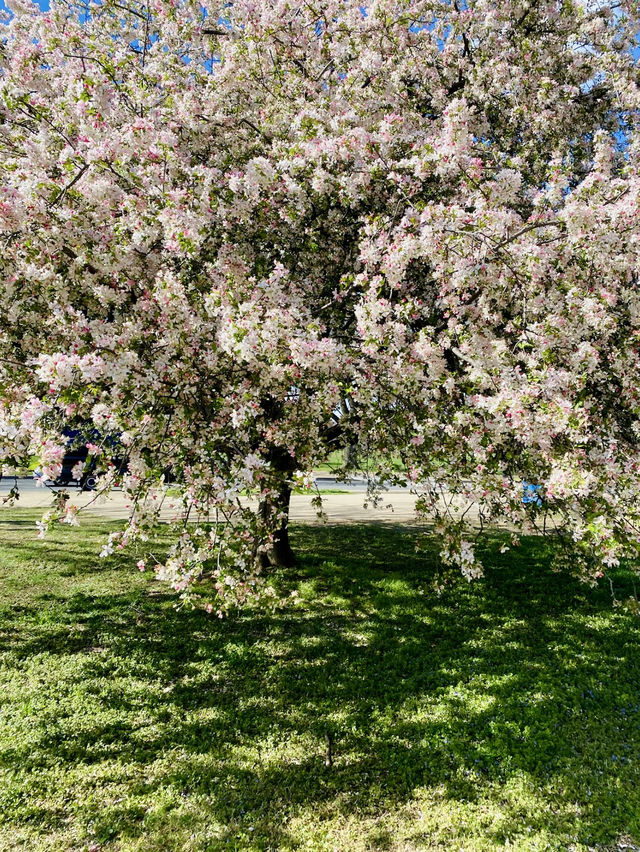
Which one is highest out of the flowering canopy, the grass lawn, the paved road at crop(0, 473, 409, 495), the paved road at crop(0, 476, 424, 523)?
the flowering canopy

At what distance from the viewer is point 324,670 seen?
646 centimetres

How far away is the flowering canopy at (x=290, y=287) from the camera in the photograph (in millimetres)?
4668

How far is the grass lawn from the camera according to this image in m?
4.12

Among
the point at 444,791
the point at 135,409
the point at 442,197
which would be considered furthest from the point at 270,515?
the point at 442,197

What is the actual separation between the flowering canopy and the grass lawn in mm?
1665

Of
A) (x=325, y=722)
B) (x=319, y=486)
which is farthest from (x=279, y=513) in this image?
(x=319, y=486)

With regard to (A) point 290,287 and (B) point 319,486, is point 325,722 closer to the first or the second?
(A) point 290,287

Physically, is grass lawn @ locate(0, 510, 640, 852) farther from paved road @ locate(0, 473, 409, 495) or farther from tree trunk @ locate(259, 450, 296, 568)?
paved road @ locate(0, 473, 409, 495)

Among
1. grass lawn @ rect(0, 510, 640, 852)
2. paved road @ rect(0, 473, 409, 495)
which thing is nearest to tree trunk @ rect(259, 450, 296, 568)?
grass lawn @ rect(0, 510, 640, 852)

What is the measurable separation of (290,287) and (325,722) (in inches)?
185

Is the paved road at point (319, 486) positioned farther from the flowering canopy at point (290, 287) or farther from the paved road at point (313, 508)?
the flowering canopy at point (290, 287)

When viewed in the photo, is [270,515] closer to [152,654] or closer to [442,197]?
[152,654]

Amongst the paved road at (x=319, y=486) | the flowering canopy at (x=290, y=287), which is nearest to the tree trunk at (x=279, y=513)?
the flowering canopy at (x=290, y=287)

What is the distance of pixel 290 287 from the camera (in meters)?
5.86
